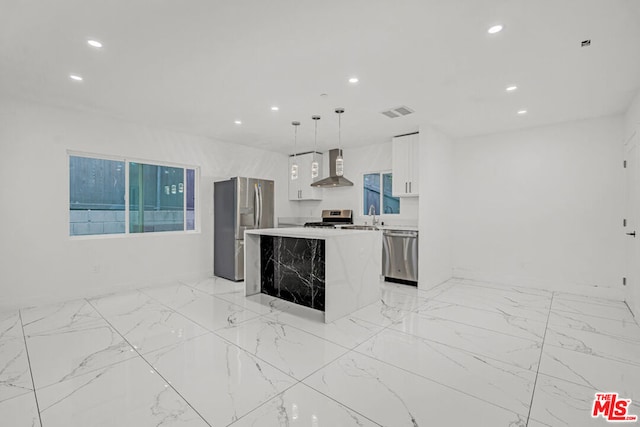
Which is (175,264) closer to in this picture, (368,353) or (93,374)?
(93,374)

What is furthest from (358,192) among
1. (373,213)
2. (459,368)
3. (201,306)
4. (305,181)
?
(459,368)

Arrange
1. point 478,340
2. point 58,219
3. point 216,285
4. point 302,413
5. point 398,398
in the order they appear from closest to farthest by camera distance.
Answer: point 302,413 → point 398,398 → point 478,340 → point 58,219 → point 216,285

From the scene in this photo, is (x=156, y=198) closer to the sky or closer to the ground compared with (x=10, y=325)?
closer to the sky

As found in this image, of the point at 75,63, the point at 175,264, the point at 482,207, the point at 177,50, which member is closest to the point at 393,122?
the point at 482,207

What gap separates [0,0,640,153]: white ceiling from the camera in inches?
81.7

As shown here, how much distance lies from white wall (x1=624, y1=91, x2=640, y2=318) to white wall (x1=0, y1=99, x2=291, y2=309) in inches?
239

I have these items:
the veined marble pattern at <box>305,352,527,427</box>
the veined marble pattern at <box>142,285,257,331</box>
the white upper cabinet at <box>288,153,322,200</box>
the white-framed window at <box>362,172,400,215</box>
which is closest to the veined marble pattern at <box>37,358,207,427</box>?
the veined marble pattern at <box>305,352,527,427</box>

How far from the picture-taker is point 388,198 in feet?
19.6

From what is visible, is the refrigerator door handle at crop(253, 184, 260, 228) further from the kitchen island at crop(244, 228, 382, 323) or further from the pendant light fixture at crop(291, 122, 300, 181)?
the kitchen island at crop(244, 228, 382, 323)

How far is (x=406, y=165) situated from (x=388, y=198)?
99 centimetres

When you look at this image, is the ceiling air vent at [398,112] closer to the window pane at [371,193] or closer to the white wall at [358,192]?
the white wall at [358,192]

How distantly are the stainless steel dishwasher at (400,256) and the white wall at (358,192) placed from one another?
0.71m

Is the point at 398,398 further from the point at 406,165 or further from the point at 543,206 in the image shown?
the point at 543,206

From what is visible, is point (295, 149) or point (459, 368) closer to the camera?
point (459, 368)
